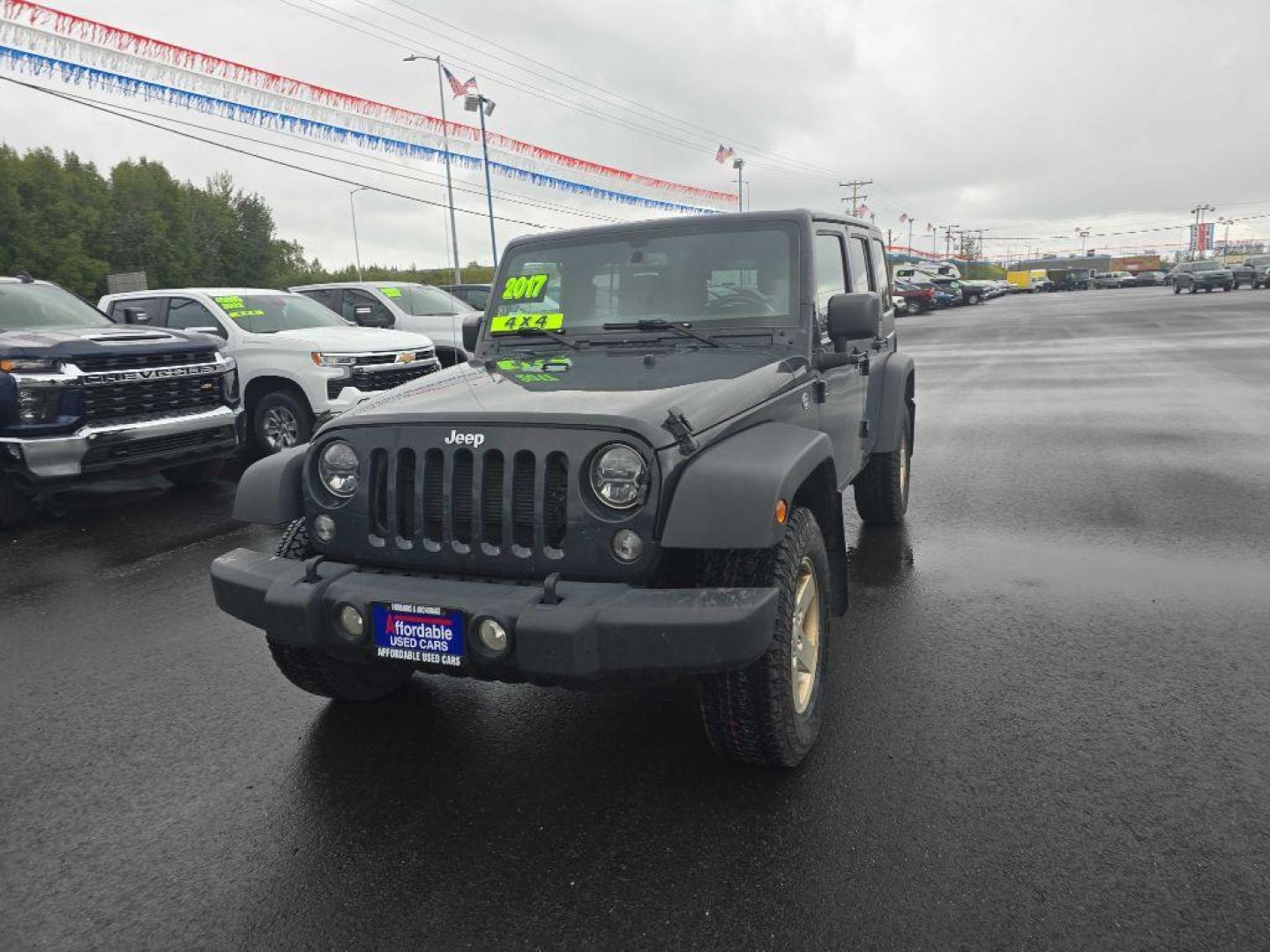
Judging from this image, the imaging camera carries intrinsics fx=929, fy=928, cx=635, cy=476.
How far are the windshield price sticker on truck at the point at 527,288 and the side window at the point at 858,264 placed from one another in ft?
5.42

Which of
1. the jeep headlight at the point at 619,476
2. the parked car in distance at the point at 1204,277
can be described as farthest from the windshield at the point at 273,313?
the parked car in distance at the point at 1204,277

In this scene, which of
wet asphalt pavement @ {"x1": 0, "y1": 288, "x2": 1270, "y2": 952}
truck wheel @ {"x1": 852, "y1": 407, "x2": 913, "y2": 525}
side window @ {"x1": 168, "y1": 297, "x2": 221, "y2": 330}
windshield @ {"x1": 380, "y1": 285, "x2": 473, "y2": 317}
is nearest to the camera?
wet asphalt pavement @ {"x1": 0, "y1": 288, "x2": 1270, "y2": 952}


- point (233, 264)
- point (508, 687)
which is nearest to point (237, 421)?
point (508, 687)

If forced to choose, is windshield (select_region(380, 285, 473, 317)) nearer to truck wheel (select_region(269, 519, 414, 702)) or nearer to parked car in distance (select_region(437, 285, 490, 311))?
parked car in distance (select_region(437, 285, 490, 311))

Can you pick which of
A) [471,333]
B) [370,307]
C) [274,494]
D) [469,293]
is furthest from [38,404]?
[469,293]

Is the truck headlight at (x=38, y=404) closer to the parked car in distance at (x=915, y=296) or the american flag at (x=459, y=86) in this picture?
the american flag at (x=459, y=86)

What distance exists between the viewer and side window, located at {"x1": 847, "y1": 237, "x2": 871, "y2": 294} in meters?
4.99

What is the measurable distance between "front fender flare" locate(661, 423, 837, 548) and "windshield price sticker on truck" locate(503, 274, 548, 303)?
1793 mm

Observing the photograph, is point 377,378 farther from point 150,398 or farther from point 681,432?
point 681,432

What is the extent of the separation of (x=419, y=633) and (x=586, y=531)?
601 mm

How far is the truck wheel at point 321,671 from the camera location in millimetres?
3414

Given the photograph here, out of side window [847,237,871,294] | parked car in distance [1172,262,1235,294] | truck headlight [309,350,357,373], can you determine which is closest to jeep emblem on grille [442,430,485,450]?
side window [847,237,871,294]

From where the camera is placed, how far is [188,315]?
10.6m

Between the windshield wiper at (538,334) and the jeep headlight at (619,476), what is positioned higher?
the windshield wiper at (538,334)
